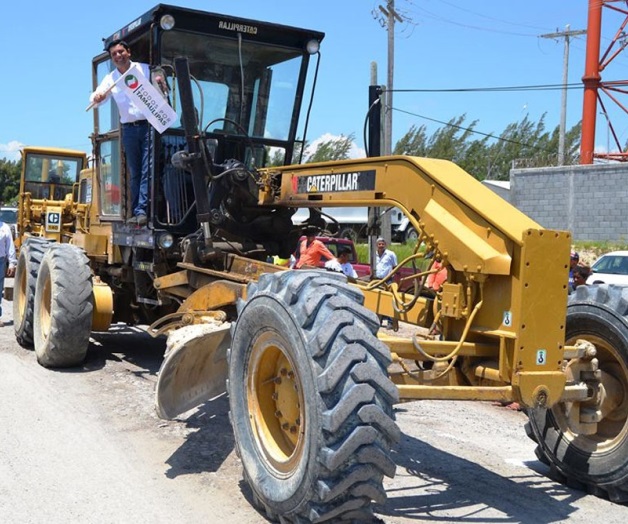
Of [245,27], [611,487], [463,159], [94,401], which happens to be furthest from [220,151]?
[463,159]

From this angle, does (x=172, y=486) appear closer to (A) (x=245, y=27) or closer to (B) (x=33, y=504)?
(B) (x=33, y=504)

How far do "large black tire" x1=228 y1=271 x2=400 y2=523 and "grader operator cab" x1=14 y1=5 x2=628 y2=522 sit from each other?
0.01 m

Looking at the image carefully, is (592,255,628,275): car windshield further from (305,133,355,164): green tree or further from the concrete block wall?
(305,133,355,164): green tree

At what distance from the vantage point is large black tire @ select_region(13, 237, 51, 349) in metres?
9.02

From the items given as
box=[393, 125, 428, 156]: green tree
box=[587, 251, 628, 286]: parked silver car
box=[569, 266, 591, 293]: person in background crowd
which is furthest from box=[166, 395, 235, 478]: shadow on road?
Result: box=[393, 125, 428, 156]: green tree

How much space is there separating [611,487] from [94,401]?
435 cm

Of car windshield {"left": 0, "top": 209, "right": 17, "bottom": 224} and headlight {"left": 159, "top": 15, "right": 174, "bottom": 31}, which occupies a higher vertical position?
headlight {"left": 159, "top": 15, "right": 174, "bottom": 31}

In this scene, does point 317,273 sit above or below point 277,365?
above

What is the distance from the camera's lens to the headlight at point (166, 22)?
7.32 metres

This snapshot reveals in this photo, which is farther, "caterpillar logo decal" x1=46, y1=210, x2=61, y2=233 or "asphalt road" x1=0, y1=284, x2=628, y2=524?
"caterpillar logo decal" x1=46, y1=210, x2=61, y2=233

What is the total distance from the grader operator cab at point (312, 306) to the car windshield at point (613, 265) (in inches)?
409

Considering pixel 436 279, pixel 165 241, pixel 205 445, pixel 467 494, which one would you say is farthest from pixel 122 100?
pixel 467 494

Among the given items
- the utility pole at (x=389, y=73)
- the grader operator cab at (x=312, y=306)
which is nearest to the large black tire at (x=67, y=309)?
the grader operator cab at (x=312, y=306)

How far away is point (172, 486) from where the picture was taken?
5.08m
